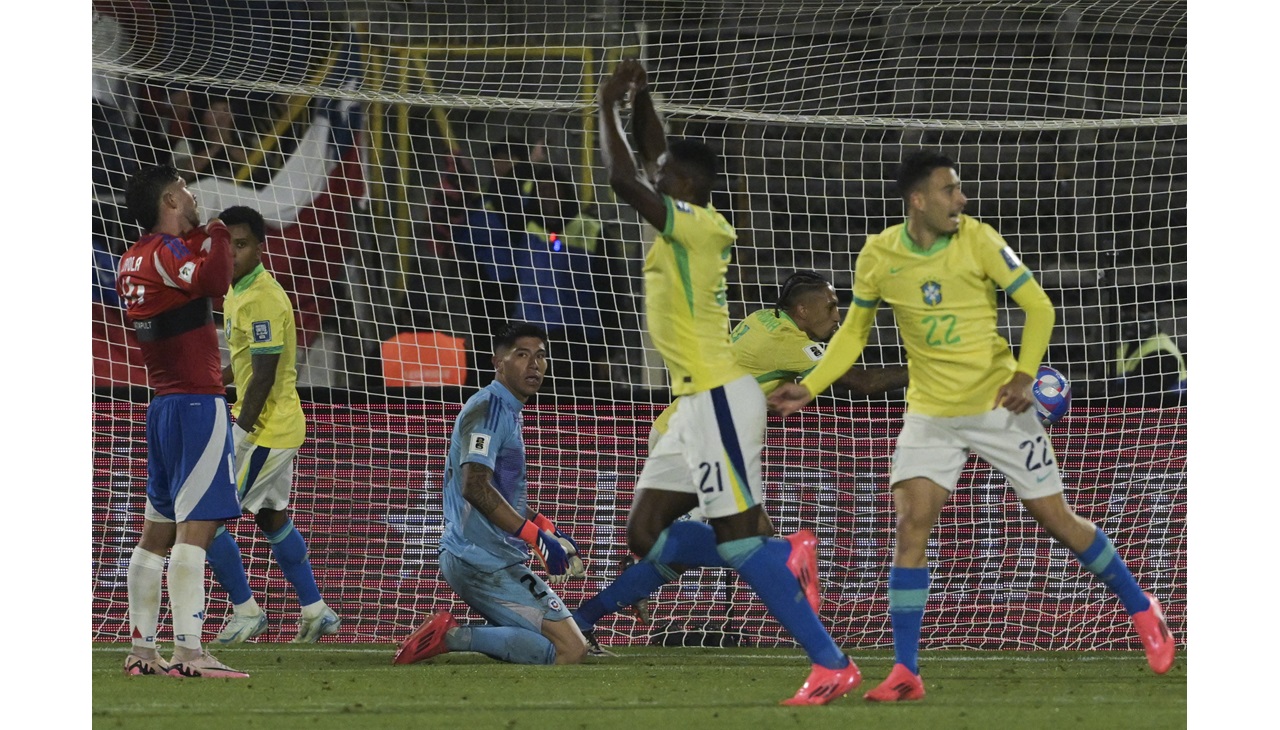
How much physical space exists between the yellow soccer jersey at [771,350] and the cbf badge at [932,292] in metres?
1.53

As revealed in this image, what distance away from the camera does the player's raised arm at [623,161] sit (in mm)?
4660

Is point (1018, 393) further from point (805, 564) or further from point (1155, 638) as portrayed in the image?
point (1155, 638)

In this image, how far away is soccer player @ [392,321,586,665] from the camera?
5.99 m

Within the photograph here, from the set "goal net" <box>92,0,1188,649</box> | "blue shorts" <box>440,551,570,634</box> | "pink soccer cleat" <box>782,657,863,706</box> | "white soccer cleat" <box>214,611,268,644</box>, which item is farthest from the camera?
"goal net" <box>92,0,1188,649</box>

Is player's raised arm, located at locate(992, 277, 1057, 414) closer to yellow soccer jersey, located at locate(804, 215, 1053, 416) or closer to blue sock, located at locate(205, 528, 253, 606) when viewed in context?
yellow soccer jersey, located at locate(804, 215, 1053, 416)

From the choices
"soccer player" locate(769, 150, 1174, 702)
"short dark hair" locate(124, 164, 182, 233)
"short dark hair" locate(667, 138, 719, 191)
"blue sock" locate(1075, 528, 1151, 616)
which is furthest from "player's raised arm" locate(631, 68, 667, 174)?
"blue sock" locate(1075, 528, 1151, 616)

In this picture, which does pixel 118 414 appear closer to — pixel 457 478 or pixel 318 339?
pixel 318 339

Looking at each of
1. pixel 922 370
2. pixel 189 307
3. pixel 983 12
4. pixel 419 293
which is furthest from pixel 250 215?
pixel 983 12

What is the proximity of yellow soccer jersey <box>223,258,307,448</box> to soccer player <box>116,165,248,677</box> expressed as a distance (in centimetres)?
121

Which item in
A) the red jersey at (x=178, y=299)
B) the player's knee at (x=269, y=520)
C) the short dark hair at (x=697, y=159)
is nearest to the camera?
the short dark hair at (x=697, y=159)

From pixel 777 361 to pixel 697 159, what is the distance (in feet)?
5.43

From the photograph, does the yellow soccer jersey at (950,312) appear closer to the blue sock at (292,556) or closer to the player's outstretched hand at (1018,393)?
the player's outstretched hand at (1018,393)

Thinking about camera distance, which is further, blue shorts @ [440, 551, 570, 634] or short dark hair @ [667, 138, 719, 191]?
blue shorts @ [440, 551, 570, 634]

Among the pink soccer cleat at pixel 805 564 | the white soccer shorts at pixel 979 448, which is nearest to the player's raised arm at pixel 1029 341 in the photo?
the white soccer shorts at pixel 979 448
